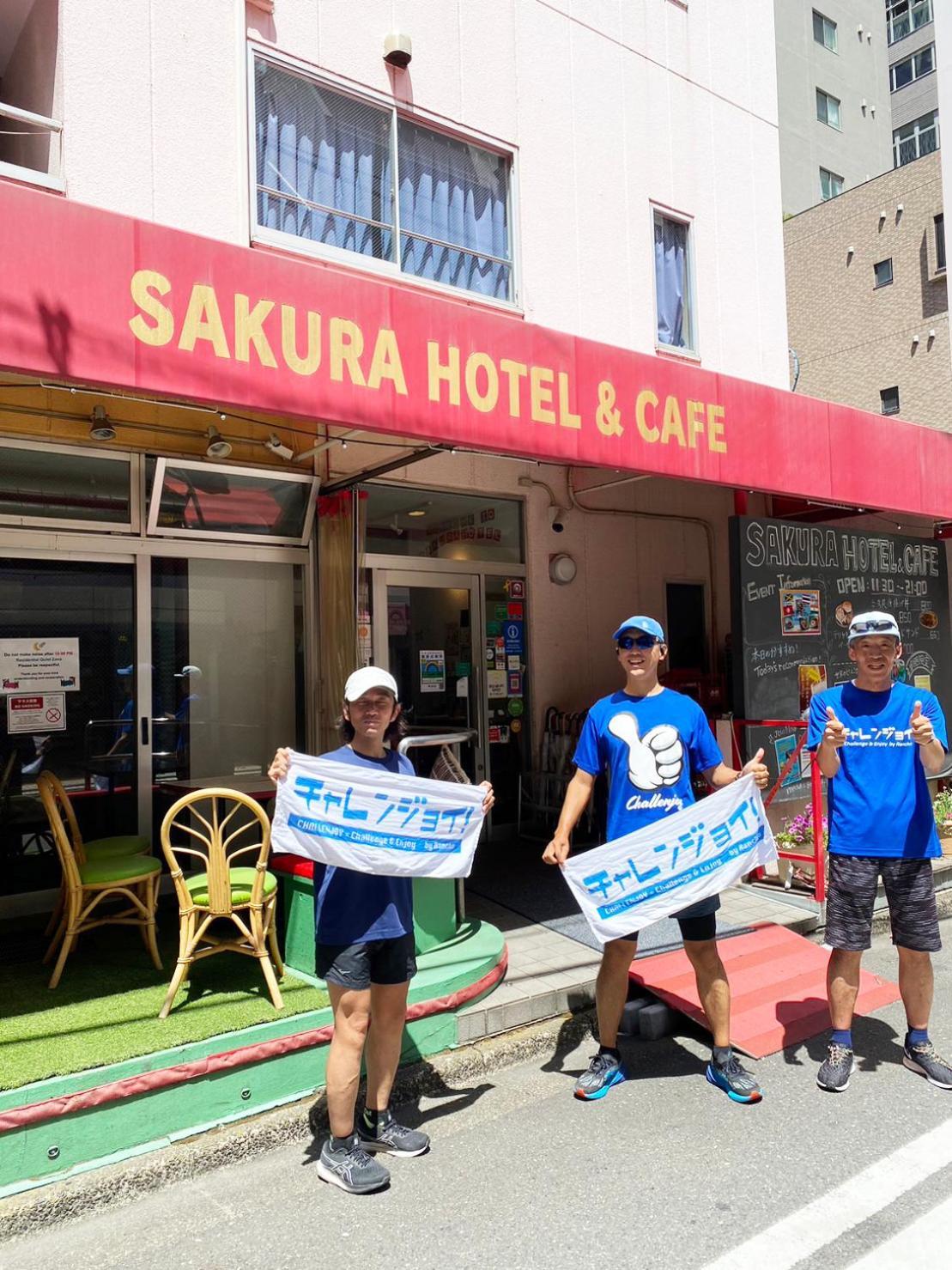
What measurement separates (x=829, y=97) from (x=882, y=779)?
3618 cm

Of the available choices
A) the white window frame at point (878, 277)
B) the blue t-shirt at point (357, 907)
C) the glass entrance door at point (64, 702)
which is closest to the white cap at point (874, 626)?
the blue t-shirt at point (357, 907)

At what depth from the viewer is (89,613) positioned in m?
6.44

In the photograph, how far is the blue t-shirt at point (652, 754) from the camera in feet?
13.4

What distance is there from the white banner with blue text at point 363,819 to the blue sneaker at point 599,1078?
1148 mm

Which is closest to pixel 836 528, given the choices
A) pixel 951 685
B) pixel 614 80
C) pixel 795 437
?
pixel 795 437

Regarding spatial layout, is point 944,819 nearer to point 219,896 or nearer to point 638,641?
A: point 638,641

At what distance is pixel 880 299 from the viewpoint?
21.2 meters

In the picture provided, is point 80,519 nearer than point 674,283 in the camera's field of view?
Yes

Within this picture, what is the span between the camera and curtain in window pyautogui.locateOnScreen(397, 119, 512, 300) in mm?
7652

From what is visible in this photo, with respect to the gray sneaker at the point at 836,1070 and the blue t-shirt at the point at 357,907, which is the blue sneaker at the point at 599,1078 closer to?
the gray sneaker at the point at 836,1070

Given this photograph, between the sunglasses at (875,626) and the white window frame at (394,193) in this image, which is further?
the white window frame at (394,193)

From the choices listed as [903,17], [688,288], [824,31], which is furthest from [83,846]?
[903,17]

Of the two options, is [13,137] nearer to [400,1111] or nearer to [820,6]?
[400,1111]

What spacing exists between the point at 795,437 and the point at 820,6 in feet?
111
